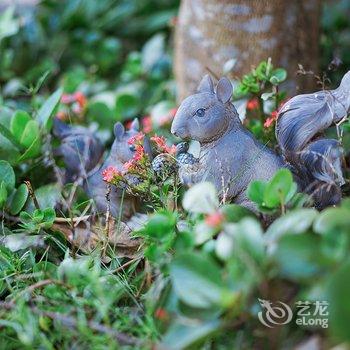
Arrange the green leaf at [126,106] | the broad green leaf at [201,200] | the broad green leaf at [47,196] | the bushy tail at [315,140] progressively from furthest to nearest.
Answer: the green leaf at [126,106], the broad green leaf at [47,196], the bushy tail at [315,140], the broad green leaf at [201,200]

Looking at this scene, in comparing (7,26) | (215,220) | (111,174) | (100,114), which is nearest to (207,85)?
(111,174)

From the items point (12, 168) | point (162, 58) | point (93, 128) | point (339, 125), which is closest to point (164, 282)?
point (339, 125)

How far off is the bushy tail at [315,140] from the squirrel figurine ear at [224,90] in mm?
132

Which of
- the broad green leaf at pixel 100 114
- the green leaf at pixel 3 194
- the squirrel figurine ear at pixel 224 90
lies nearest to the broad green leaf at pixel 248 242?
the squirrel figurine ear at pixel 224 90

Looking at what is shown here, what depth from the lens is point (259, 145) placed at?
1.67 meters

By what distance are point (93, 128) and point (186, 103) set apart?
825mm

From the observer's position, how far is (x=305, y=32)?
2.53m

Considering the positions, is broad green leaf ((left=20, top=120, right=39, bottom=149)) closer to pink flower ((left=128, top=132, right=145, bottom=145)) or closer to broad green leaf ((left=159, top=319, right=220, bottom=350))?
pink flower ((left=128, top=132, right=145, bottom=145))

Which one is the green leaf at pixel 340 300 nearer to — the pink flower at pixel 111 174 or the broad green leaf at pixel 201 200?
the broad green leaf at pixel 201 200

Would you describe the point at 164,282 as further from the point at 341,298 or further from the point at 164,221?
the point at 341,298

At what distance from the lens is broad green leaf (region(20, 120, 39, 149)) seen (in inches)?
79.8

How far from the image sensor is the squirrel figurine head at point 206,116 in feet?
5.40

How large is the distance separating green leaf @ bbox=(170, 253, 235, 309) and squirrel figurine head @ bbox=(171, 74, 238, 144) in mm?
490

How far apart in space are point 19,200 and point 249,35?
1021mm
